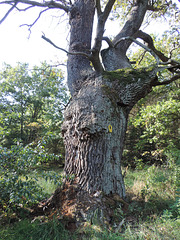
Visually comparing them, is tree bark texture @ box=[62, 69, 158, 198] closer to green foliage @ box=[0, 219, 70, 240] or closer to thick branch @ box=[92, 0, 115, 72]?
thick branch @ box=[92, 0, 115, 72]

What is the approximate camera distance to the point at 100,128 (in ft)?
10.6

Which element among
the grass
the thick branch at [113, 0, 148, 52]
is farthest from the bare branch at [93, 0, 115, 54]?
the grass

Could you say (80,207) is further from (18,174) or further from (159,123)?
(159,123)

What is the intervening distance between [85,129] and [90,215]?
1.45 metres

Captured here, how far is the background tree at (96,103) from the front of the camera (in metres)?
3.14

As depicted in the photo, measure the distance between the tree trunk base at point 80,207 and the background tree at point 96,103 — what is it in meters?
0.14

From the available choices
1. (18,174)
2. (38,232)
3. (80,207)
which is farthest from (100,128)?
(38,232)

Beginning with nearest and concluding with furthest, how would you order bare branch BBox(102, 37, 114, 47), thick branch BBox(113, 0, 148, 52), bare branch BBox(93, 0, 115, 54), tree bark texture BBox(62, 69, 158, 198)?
tree bark texture BBox(62, 69, 158, 198) → bare branch BBox(93, 0, 115, 54) → bare branch BBox(102, 37, 114, 47) → thick branch BBox(113, 0, 148, 52)

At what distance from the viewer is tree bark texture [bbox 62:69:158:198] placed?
10.2ft

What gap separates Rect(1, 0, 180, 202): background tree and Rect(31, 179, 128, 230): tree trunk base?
139 millimetres

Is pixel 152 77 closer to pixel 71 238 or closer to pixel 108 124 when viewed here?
pixel 108 124

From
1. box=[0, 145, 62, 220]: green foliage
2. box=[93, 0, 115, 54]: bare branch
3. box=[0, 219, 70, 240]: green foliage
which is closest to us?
Answer: box=[0, 219, 70, 240]: green foliage

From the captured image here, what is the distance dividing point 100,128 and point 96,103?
0.57 meters

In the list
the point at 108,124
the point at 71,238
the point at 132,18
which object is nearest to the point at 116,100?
the point at 108,124
